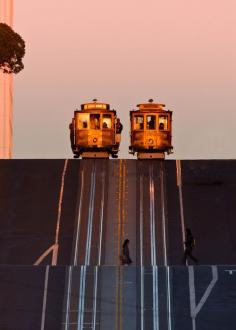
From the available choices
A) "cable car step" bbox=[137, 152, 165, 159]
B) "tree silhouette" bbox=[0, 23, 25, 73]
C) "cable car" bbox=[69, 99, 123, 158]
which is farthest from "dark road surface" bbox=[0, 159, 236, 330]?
"tree silhouette" bbox=[0, 23, 25, 73]

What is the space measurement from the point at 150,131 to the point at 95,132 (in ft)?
9.36

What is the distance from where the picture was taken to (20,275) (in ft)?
136

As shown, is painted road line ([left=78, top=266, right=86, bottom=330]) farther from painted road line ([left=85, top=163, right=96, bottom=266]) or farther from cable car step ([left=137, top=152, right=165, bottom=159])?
cable car step ([left=137, top=152, right=165, bottom=159])

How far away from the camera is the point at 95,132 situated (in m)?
66.7

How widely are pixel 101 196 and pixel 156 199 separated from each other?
2393 millimetres

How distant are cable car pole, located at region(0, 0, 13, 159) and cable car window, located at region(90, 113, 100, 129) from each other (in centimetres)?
1920

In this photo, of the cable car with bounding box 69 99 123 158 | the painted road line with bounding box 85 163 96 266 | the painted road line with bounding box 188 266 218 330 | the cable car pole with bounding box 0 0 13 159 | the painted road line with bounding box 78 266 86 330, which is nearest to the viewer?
the painted road line with bounding box 78 266 86 330

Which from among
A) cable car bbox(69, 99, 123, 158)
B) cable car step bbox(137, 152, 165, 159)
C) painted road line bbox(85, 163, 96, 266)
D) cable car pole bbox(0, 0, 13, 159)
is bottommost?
painted road line bbox(85, 163, 96, 266)

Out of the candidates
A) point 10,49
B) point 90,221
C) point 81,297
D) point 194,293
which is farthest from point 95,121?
point 194,293

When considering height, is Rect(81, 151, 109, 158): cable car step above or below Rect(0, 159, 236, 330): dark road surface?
above

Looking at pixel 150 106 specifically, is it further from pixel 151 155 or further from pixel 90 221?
pixel 90 221

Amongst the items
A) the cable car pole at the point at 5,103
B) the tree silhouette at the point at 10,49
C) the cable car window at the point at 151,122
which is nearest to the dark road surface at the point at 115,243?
the cable car window at the point at 151,122

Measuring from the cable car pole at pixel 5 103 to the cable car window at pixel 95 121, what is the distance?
19.2m

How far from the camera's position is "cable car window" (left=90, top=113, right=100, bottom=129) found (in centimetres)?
6706
